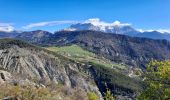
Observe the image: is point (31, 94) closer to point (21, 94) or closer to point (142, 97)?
point (21, 94)

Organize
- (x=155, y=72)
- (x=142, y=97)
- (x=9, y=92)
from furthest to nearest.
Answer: (x=9, y=92)
(x=142, y=97)
(x=155, y=72)

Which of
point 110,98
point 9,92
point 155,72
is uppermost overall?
point 155,72

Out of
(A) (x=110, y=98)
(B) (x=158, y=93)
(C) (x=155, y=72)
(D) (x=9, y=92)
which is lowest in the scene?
(D) (x=9, y=92)

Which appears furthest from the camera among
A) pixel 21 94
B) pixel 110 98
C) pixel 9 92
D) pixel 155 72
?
pixel 9 92

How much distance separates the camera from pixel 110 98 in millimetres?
55375

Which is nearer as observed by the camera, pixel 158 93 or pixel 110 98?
pixel 158 93

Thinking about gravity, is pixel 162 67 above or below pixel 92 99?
above

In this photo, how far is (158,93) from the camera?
131ft

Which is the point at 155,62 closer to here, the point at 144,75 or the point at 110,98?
the point at 144,75

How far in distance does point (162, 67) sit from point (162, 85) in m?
2.01

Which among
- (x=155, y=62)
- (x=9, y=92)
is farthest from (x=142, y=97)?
(x=9, y=92)

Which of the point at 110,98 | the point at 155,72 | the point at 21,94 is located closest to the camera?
the point at 155,72

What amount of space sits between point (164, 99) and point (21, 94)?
51425 mm

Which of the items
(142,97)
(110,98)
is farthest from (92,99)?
(142,97)
